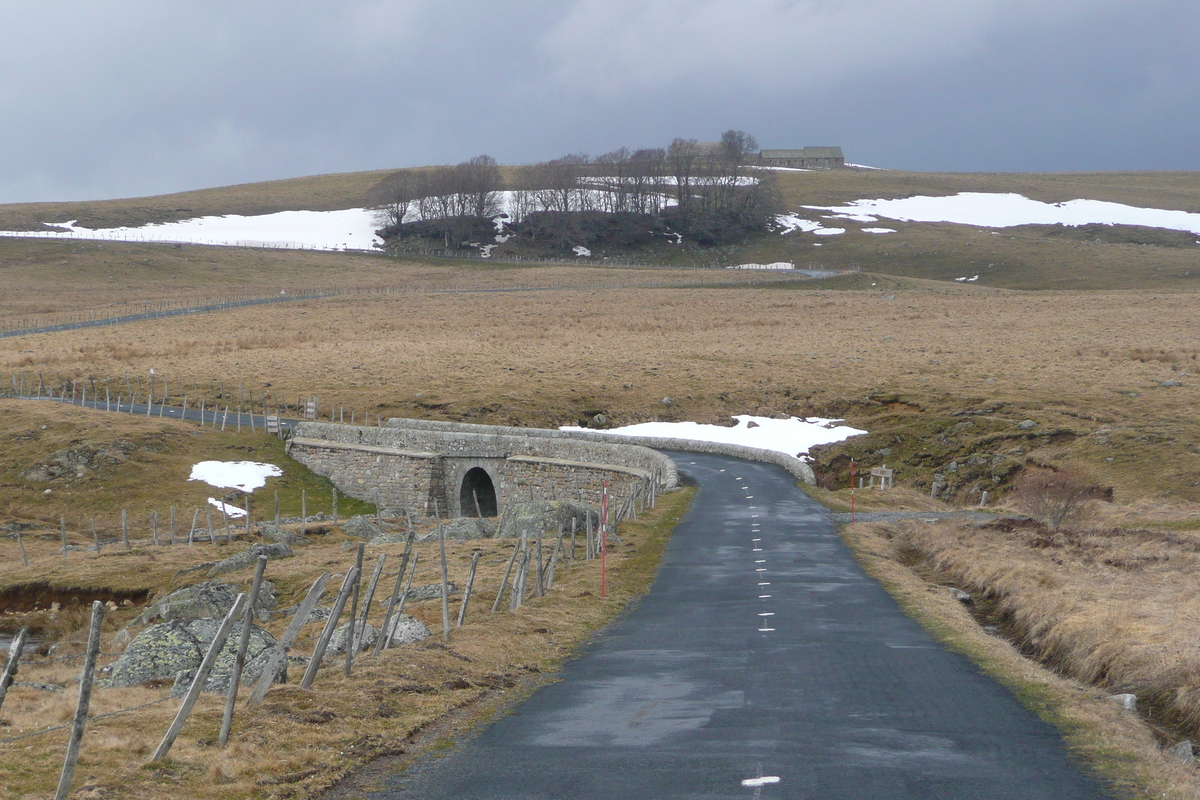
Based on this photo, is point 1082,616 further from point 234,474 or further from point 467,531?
point 234,474

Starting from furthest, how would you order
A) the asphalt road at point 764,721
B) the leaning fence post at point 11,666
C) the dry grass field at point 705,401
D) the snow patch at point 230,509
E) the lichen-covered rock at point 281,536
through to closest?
the snow patch at point 230,509, the lichen-covered rock at point 281,536, the dry grass field at point 705,401, the asphalt road at point 764,721, the leaning fence post at point 11,666

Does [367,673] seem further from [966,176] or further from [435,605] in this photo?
[966,176]

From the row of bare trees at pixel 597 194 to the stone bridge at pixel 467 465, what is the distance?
96.6m

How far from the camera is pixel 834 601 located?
58.0 ft

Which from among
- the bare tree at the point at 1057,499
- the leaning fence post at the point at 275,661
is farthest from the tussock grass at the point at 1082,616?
the leaning fence post at the point at 275,661

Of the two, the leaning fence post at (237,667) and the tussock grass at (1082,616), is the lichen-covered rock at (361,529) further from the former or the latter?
the leaning fence post at (237,667)

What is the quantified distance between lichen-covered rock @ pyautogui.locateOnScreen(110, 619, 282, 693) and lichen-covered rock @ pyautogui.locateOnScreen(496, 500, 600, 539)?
446 inches


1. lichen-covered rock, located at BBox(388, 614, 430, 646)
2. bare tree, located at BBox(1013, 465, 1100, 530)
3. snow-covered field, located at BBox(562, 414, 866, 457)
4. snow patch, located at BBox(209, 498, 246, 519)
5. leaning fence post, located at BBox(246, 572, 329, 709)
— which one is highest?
leaning fence post, located at BBox(246, 572, 329, 709)

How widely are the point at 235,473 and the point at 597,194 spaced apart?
4607 inches

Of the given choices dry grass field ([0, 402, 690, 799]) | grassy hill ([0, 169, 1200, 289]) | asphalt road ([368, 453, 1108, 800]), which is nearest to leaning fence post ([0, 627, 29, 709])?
dry grass field ([0, 402, 690, 799])

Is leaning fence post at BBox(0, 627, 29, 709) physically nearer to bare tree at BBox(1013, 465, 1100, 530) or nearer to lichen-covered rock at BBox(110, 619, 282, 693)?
lichen-covered rock at BBox(110, 619, 282, 693)

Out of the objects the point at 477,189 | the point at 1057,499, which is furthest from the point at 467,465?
the point at 477,189

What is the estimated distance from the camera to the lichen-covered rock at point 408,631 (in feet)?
49.6

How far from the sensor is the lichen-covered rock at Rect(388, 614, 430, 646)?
15.1 meters
